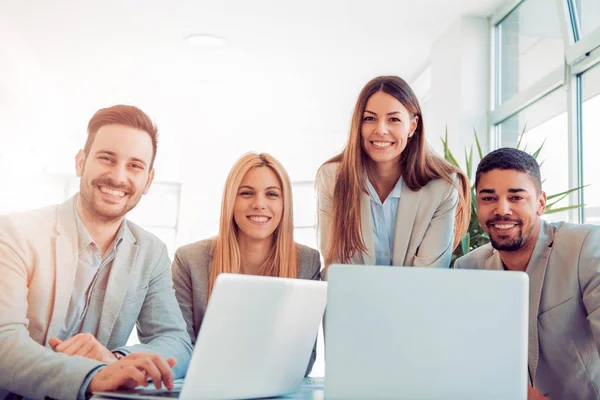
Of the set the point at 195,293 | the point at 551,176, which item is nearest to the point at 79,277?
the point at 195,293

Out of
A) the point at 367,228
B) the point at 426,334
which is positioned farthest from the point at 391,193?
the point at 426,334

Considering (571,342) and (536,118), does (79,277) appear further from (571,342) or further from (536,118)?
(536,118)

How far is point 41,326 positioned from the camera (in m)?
1.63

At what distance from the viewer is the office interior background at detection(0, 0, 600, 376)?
3.74 meters

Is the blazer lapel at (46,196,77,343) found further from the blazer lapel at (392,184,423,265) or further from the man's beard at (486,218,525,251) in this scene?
the man's beard at (486,218,525,251)

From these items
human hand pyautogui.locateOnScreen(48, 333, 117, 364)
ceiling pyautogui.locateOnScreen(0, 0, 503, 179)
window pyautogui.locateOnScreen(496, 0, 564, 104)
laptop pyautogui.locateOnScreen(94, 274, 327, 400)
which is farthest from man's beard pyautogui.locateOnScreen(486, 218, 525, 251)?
ceiling pyautogui.locateOnScreen(0, 0, 503, 179)

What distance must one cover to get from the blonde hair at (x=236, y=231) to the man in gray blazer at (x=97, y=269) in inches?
16.2

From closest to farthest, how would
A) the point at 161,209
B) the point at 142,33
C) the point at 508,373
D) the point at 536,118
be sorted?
the point at 508,373 → the point at 536,118 → the point at 142,33 → the point at 161,209

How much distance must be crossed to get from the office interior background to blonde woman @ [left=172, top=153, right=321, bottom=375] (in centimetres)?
100

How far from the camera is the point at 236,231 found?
2.49 meters

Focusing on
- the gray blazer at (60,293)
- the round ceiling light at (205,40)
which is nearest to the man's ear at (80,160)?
the gray blazer at (60,293)

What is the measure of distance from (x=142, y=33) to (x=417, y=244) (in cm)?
366

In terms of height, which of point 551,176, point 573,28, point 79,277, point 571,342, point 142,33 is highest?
point 142,33

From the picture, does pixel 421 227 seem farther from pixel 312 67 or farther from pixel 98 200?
pixel 312 67
